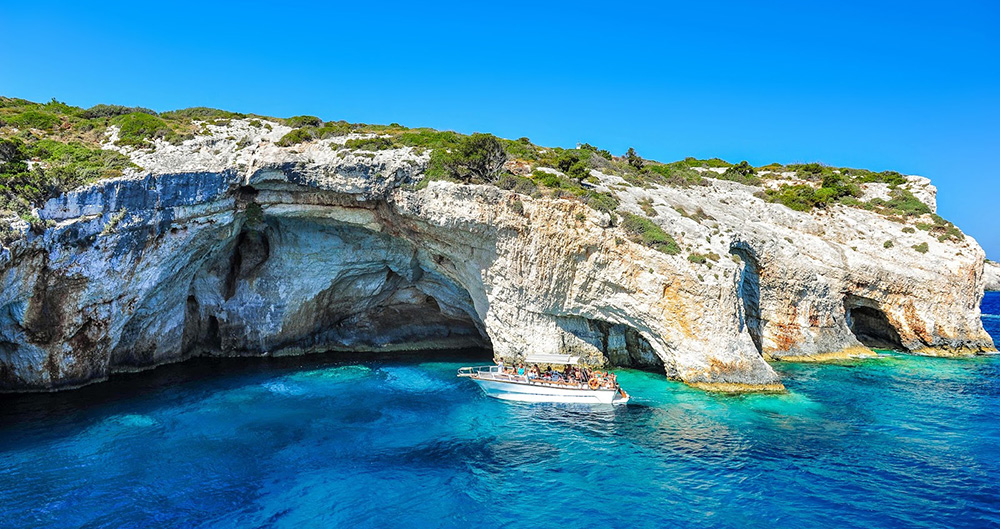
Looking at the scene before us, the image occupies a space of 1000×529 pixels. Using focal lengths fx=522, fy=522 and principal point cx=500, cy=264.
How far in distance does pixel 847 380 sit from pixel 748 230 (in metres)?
12.0

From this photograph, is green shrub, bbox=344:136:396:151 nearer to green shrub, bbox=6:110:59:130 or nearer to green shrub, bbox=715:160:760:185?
green shrub, bbox=6:110:59:130

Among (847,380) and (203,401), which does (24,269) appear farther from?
(847,380)

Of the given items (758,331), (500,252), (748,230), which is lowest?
(758,331)

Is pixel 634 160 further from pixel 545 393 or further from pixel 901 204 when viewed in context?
pixel 545 393

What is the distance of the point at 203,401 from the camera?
2616cm

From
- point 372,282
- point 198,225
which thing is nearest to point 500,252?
point 372,282

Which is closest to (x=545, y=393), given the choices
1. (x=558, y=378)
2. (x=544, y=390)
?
(x=544, y=390)

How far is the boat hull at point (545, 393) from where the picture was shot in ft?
86.3

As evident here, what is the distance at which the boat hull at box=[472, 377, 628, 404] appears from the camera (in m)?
26.3

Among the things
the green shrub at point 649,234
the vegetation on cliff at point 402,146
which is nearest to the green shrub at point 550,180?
the vegetation on cliff at point 402,146

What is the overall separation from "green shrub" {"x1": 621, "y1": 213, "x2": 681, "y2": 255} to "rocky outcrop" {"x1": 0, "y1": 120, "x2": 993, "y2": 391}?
0.73 m

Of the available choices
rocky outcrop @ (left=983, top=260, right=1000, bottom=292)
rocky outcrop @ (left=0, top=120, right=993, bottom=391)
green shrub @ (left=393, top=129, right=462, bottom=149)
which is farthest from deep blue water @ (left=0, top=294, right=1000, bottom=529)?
rocky outcrop @ (left=983, top=260, right=1000, bottom=292)

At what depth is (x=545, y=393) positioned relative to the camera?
1066 inches

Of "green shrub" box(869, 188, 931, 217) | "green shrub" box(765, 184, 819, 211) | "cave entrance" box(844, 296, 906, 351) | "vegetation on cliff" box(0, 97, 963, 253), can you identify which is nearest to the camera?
"vegetation on cliff" box(0, 97, 963, 253)
